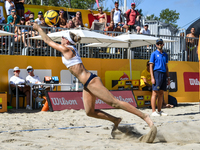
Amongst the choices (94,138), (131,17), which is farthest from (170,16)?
(94,138)

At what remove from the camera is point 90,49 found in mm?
12391

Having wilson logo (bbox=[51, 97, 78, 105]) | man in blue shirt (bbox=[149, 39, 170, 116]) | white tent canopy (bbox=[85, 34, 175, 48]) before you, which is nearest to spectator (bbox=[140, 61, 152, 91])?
white tent canopy (bbox=[85, 34, 175, 48])

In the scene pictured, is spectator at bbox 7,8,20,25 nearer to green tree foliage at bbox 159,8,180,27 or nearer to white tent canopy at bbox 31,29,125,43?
white tent canopy at bbox 31,29,125,43

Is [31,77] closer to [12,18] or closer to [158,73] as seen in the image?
[12,18]

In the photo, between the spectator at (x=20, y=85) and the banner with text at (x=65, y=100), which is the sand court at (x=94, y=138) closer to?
the banner with text at (x=65, y=100)

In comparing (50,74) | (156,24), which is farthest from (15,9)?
(156,24)

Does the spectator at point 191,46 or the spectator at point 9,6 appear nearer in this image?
the spectator at point 9,6

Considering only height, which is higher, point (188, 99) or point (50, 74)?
point (50, 74)

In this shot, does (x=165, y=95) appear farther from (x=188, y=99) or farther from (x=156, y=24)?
(x=156, y=24)

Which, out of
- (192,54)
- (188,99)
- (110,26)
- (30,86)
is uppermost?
(110,26)

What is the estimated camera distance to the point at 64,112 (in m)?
8.63

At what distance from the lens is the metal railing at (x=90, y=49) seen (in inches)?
425

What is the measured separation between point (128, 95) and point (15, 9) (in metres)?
6.58

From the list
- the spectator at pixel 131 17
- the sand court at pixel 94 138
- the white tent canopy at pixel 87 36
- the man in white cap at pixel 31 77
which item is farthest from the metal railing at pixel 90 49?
the sand court at pixel 94 138
